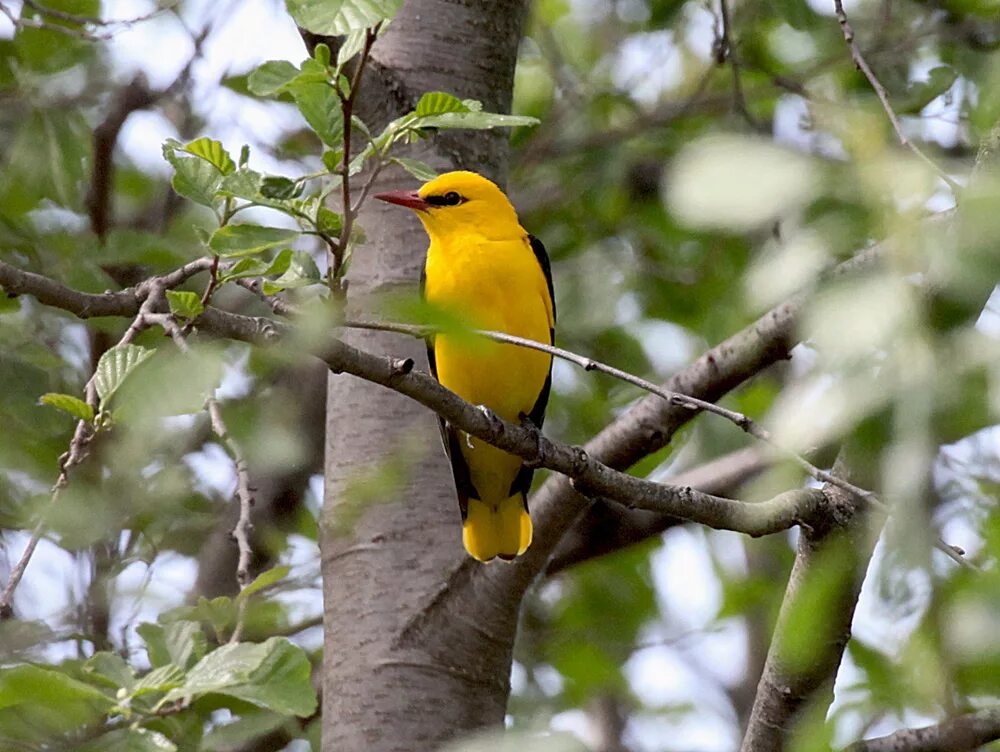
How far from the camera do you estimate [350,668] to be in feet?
11.0

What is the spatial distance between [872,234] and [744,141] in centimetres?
13

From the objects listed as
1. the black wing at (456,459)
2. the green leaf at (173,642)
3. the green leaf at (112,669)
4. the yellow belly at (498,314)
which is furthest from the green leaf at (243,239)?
the yellow belly at (498,314)

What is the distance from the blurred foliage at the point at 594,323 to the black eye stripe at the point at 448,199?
33 cm

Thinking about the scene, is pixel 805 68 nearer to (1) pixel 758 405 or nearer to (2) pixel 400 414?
(1) pixel 758 405

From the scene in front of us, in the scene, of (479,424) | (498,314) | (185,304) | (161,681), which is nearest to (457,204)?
(498,314)

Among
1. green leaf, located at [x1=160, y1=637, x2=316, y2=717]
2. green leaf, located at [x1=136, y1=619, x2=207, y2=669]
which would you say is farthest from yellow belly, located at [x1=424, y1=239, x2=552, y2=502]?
green leaf, located at [x1=160, y1=637, x2=316, y2=717]

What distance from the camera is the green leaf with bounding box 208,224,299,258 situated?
78.4 inches

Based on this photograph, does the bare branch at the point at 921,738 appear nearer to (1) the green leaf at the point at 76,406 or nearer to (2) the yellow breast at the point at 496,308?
(1) the green leaf at the point at 76,406

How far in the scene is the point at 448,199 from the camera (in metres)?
3.93

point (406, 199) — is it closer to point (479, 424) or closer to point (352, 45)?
point (479, 424)

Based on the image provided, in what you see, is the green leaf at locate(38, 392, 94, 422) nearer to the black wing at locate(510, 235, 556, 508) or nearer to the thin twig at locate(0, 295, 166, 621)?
the thin twig at locate(0, 295, 166, 621)

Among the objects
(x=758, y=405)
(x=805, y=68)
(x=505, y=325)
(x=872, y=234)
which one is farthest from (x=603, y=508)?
(x=872, y=234)

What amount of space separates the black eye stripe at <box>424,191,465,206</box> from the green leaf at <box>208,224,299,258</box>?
1901 mm

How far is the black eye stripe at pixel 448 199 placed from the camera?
3910 mm
